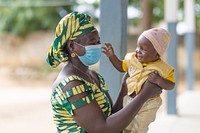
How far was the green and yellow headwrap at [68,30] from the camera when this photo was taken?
1.60 metres

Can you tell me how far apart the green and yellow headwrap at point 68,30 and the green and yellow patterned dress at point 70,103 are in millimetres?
124

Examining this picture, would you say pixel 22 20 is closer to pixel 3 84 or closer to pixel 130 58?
pixel 3 84

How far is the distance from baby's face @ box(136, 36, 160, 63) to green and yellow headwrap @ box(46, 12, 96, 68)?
0.28 m

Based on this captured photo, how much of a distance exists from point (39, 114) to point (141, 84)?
7.98 meters

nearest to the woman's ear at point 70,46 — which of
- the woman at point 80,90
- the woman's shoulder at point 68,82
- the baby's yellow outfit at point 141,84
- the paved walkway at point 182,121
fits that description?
the woman at point 80,90

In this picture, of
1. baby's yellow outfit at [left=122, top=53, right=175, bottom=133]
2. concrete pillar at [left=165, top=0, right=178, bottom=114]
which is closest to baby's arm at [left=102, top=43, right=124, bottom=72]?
baby's yellow outfit at [left=122, top=53, right=175, bottom=133]

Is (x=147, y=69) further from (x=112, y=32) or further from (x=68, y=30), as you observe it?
(x=112, y=32)

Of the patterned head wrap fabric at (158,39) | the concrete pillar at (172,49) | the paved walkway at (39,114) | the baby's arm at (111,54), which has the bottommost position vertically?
the paved walkway at (39,114)

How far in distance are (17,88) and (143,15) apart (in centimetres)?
540

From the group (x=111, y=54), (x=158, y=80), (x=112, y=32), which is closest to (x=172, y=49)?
(x=112, y=32)

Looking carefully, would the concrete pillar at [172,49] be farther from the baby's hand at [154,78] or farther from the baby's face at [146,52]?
the baby's hand at [154,78]

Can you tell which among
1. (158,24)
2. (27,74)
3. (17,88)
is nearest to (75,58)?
(17,88)

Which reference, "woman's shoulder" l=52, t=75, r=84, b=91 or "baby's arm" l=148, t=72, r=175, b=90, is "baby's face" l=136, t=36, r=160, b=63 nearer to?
"baby's arm" l=148, t=72, r=175, b=90

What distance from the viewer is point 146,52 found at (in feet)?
5.91
